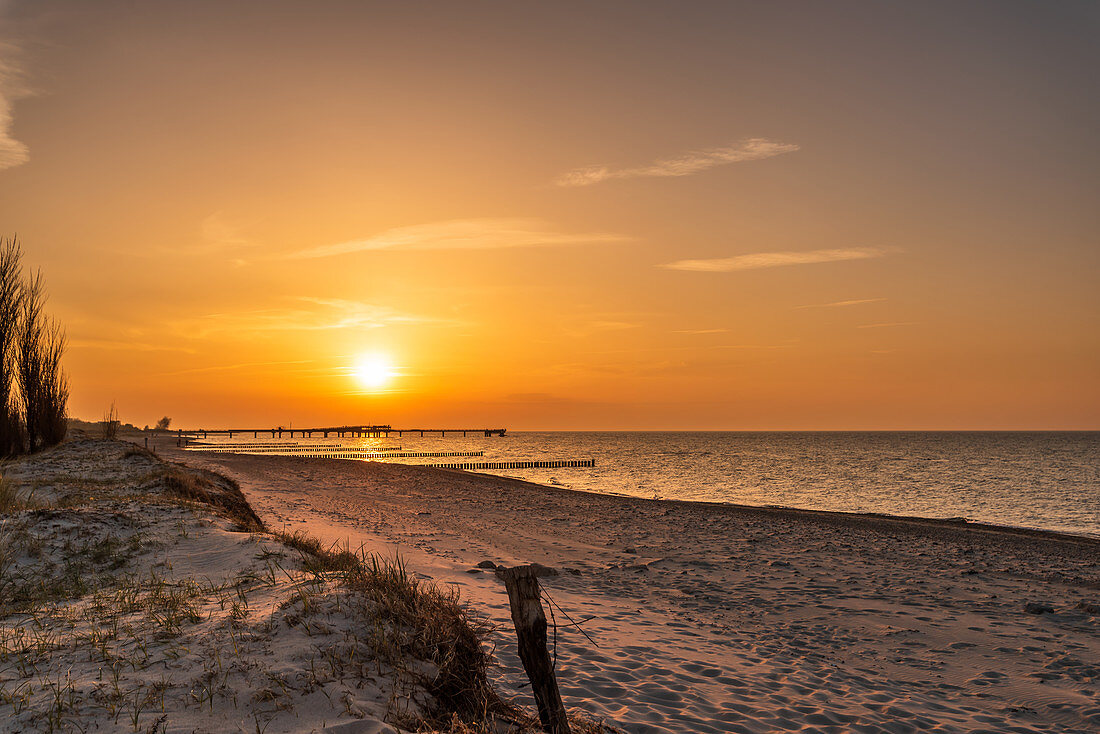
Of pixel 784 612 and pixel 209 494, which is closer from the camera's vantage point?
pixel 784 612

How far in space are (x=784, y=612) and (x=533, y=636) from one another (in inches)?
318

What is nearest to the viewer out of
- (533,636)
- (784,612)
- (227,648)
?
(533,636)

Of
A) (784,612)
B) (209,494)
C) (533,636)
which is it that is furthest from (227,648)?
(209,494)

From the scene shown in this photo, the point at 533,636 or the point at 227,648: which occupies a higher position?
the point at 533,636

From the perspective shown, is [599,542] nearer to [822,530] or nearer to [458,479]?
[822,530]

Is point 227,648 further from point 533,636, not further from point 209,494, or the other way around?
point 209,494

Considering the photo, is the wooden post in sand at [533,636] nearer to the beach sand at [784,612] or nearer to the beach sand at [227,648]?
the beach sand at [227,648]

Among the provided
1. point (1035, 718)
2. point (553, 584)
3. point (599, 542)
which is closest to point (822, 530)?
point (599, 542)

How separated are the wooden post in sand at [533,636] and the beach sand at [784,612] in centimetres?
132

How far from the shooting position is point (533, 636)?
4543 millimetres

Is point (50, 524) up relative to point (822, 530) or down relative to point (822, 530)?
up

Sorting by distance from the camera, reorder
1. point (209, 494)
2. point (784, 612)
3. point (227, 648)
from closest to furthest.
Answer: point (227, 648) < point (784, 612) < point (209, 494)

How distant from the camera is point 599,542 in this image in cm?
1830

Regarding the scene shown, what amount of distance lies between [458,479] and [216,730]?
35988 mm
